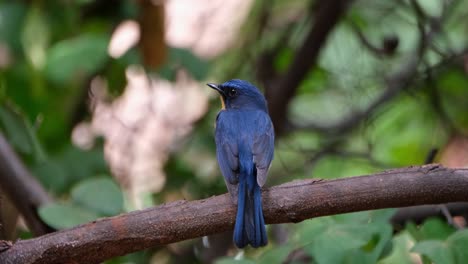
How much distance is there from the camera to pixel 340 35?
550 cm

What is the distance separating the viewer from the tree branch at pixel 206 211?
8.96 feet

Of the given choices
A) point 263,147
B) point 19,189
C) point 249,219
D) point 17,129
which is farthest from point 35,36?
point 249,219

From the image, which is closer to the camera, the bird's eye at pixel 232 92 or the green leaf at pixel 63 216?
the green leaf at pixel 63 216

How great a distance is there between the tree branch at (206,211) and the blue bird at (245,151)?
194 mm

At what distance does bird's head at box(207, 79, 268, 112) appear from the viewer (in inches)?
168

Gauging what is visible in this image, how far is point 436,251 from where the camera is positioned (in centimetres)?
269

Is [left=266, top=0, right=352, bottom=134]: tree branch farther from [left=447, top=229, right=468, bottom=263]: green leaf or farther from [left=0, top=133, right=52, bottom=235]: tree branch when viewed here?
[left=447, top=229, right=468, bottom=263]: green leaf

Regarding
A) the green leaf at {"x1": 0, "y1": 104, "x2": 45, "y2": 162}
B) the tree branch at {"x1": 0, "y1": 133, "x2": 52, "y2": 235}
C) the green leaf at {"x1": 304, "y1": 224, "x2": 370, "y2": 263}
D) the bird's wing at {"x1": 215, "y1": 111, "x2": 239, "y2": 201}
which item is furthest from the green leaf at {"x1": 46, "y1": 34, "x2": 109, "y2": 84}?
the green leaf at {"x1": 304, "y1": 224, "x2": 370, "y2": 263}

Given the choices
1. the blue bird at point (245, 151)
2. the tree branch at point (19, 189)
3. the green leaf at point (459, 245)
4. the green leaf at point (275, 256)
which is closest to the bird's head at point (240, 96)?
the blue bird at point (245, 151)

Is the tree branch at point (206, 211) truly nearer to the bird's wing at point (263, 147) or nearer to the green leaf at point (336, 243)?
the green leaf at point (336, 243)

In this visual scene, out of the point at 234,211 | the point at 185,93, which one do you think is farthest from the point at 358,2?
the point at 234,211

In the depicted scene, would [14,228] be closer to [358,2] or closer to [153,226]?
[153,226]

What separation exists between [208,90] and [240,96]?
4.83ft

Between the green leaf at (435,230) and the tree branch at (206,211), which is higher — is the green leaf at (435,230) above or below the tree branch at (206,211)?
below
